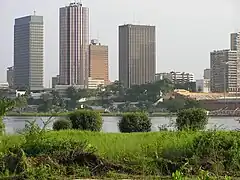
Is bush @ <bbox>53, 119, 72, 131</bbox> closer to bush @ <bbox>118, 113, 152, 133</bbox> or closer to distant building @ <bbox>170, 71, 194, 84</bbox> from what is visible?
bush @ <bbox>118, 113, 152, 133</bbox>

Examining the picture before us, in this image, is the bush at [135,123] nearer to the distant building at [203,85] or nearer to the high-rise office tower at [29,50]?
the distant building at [203,85]

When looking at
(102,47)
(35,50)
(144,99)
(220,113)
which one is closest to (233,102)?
(220,113)

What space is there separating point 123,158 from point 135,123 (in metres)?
8.34

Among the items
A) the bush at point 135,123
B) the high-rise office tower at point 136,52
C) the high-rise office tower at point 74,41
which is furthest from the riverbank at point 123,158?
the high-rise office tower at point 74,41

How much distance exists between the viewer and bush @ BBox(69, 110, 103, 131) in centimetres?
1772

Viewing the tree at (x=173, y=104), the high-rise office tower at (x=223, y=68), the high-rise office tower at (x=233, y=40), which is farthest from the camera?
the high-rise office tower at (x=233, y=40)

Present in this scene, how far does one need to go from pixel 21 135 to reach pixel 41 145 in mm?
2010

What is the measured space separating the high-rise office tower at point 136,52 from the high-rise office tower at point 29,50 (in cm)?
715

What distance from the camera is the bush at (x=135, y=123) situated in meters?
17.5

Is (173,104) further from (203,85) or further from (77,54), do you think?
(77,54)

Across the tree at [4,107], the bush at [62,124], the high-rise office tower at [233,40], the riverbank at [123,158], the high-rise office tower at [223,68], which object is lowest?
the bush at [62,124]

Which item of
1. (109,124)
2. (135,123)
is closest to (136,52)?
(109,124)

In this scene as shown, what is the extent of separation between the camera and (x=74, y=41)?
54188 mm

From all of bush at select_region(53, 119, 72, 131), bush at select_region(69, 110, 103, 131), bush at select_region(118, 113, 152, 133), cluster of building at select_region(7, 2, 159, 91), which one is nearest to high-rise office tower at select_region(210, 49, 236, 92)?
cluster of building at select_region(7, 2, 159, 91)
